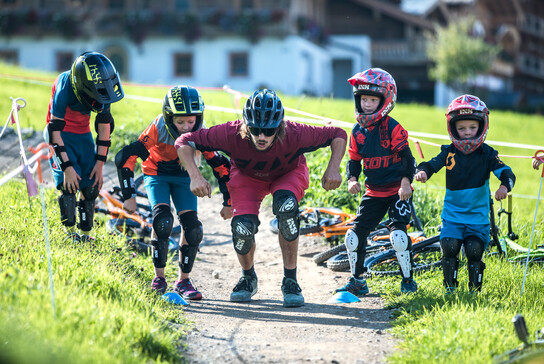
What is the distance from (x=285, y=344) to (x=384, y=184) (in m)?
1.96

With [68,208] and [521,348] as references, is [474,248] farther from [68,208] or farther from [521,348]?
[68,208]

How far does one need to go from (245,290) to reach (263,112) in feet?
5.71

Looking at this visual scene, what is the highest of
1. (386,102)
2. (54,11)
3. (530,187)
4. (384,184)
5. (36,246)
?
(54,11)

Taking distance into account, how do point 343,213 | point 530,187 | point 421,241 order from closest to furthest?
point 421,241 < point 343,213 < point 530,187

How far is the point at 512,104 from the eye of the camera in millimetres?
45219

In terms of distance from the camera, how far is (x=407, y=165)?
6453 mm

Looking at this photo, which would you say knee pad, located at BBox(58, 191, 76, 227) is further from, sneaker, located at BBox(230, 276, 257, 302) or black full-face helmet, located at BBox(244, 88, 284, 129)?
black full-face helmet, located at BBox(244, 88, 284, 129)

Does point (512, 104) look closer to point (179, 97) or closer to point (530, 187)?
point (530, 187)

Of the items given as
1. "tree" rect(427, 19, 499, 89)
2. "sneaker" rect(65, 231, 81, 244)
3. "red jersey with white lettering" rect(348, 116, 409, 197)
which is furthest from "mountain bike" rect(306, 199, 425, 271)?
"tree" rect(427, 19, 499, 89)

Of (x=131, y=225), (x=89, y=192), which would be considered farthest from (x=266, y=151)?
(x=131, y=225)

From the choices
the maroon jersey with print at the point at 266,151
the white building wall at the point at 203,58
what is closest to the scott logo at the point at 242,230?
the maroon jersey with print at the point at 266,151

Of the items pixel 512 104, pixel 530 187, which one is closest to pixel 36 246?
pixel 530 187

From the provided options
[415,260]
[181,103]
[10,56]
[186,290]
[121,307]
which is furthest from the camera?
[10,56]

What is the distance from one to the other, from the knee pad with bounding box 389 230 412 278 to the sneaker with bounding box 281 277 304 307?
967mm
